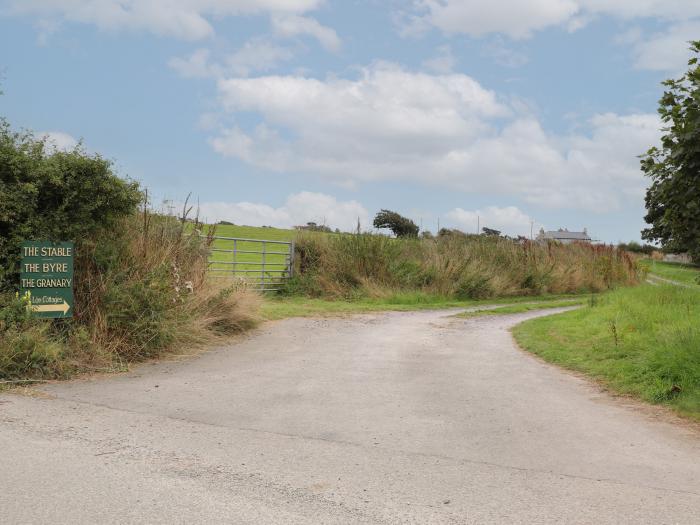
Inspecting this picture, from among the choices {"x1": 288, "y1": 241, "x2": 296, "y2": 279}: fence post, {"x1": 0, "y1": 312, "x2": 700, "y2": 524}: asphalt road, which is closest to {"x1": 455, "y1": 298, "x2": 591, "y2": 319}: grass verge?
{"x1": 288, "y1": 241, "x2": 296, "y2": 279}: fence post

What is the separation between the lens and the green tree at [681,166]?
7.17 meters

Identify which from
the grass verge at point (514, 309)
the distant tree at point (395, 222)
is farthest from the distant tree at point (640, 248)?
the grass verge at point (514, 309)

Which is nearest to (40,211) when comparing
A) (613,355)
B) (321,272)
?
(613,355)

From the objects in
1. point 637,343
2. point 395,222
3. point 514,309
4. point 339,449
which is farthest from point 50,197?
point 395,222

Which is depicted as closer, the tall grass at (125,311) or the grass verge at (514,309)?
the tall grass at (125,311)

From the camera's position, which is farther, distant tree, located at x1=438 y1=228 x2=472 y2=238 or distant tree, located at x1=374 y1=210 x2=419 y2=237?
distant tree, located at x1=374 y1=210 x2=419 y2=237

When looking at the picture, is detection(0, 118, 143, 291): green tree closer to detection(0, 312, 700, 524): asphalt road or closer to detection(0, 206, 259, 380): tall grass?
detection(0, 206, 259, 380): tall grass

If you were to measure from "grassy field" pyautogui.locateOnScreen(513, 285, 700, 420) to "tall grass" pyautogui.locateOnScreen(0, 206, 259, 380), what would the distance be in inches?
241

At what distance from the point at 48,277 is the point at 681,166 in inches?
335

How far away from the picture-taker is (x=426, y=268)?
24219mm

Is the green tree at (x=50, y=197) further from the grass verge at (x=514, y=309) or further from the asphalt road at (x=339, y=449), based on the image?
the grass verge at (x=514, y=309)

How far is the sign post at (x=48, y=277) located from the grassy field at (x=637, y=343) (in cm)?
763

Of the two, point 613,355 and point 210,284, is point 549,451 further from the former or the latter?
point 210,284

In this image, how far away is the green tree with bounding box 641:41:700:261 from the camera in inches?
282
